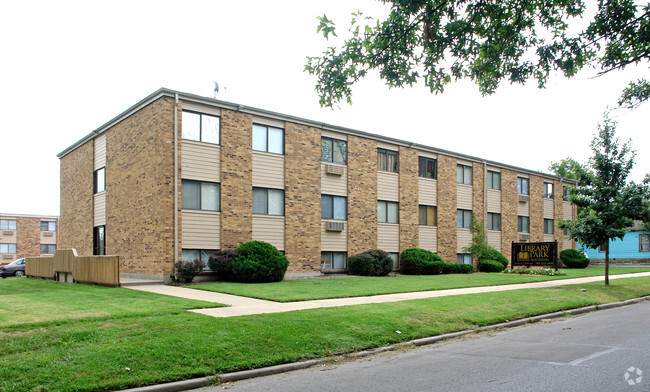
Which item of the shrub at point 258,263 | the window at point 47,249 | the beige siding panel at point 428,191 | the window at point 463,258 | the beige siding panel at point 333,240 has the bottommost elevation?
the window at point 47,249

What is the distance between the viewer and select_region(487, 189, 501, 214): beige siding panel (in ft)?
111

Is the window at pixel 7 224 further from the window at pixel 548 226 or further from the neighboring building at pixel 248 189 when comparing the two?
the window at pixel 548 226

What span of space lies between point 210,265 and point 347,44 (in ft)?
44.1

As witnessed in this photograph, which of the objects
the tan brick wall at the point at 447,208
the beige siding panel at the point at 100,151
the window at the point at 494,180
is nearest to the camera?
the beige siding panel at the point at 100,151

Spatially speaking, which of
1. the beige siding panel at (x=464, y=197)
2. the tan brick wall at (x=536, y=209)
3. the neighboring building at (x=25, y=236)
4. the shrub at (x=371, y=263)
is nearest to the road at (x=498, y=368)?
the shrub at (x=371, y=263)

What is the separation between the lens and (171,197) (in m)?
19.8

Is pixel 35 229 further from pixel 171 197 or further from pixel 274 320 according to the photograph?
pixel 274 320

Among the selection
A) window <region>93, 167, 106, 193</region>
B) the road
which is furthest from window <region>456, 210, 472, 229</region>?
Result: the road

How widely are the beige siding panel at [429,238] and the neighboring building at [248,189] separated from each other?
0.19 feet

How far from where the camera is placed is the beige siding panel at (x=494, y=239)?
33.7m

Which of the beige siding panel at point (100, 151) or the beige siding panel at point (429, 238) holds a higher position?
the beige siding panel at point (100, 151)

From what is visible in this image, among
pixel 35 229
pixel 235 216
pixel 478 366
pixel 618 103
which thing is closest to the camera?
pixel 478 366

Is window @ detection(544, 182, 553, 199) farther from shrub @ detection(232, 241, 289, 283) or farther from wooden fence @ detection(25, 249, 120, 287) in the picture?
wooden fence @ detection(25, 249, 120, 287)

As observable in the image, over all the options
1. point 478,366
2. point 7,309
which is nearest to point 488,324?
point 478,366
